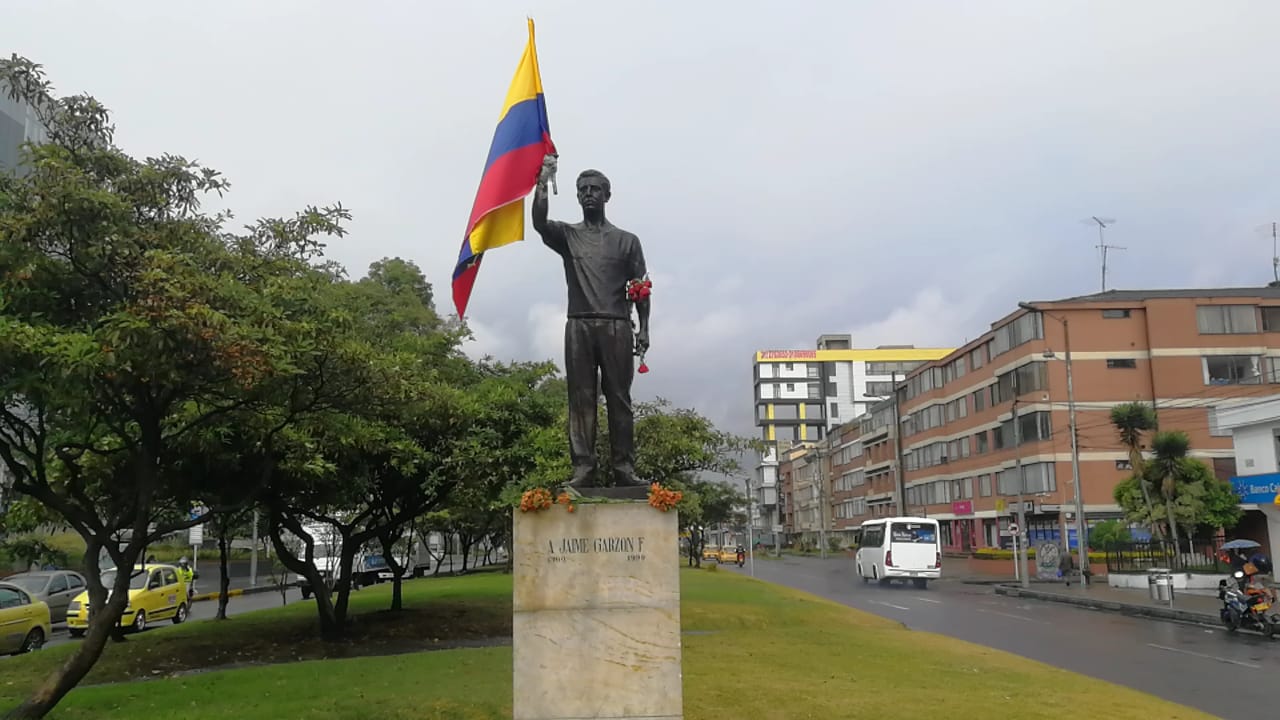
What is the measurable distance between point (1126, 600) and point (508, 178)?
26.3 metres

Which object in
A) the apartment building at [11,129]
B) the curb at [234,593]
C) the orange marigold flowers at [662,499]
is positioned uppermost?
the apartment building at [11,129]

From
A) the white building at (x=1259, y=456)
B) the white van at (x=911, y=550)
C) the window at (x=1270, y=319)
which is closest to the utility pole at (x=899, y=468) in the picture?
the window at (x=1270, y=319)

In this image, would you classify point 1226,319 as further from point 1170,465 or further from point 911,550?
point 911,550

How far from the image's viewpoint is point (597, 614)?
286 inches

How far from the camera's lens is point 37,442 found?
11000mm

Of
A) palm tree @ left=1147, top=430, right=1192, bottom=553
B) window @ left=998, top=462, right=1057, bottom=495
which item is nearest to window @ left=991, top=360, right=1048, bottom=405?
window @ left=998, top=462, right=1057, bottom=495

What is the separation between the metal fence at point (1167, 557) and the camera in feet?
107

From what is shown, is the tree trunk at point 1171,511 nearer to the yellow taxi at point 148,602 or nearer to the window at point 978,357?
the window at point 978,357

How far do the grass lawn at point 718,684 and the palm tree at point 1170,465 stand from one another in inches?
727

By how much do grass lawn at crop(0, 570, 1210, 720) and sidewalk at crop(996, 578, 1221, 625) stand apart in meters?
9.80

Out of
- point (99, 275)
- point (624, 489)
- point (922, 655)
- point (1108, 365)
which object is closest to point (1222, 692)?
point (922, 655)

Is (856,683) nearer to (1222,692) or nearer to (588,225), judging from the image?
(1222,692)

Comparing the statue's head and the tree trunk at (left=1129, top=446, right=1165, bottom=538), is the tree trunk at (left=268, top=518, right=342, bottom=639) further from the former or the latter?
the tree trunk at (left=1129, top=446, right=1165, bottom=538)

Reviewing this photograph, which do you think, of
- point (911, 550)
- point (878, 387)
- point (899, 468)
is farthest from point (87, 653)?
point (878, 387)
